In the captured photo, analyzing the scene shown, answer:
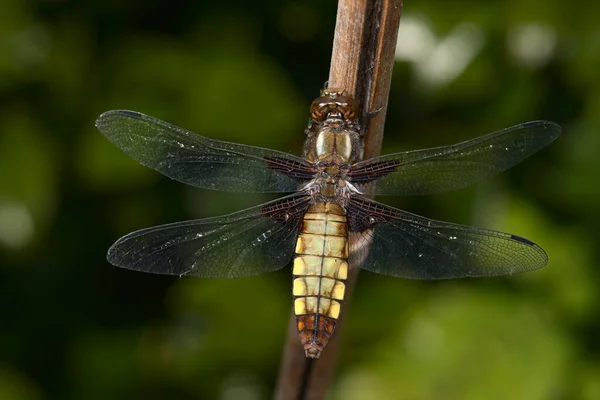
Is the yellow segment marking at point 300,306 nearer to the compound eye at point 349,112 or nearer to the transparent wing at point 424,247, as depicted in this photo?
the transparent wing at point 424,247

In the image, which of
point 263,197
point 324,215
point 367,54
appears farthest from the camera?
point 263,197

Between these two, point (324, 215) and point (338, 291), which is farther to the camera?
point (324, 215)

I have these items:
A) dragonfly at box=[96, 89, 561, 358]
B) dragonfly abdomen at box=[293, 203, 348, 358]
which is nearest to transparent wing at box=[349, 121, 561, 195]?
dragonfly at box=[96, 89, 561, 358]

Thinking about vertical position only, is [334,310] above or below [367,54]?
below

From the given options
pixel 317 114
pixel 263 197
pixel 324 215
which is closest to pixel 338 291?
pixel 324 215

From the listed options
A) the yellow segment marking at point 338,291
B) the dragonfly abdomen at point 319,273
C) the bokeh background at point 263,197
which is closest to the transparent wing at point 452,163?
the dragonfly abdomen at point 319,273

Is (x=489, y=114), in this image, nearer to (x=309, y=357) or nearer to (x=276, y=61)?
(x=276, y=61)

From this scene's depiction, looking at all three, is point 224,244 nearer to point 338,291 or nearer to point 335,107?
point 338,291

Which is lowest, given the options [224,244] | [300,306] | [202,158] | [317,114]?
[300,306]
